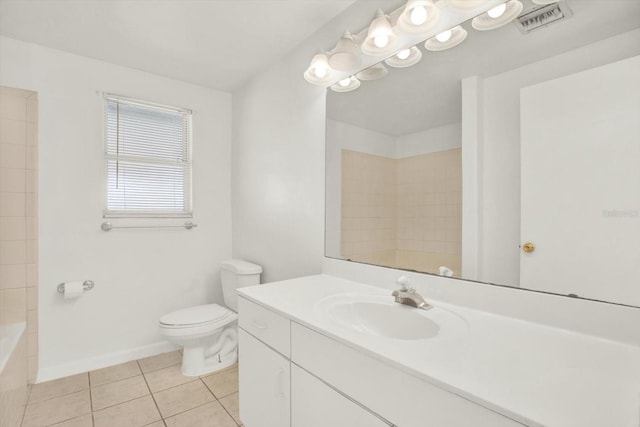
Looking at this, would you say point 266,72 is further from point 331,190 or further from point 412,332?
point 412,332

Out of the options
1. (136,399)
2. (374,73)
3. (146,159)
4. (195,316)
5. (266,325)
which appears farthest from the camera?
(146,159)

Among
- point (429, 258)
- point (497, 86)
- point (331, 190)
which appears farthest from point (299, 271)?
point (497, 86)

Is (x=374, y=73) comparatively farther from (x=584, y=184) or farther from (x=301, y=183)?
(x=584, y=184)

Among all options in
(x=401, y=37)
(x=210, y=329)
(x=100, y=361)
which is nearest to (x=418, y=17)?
(x=401, y=37)

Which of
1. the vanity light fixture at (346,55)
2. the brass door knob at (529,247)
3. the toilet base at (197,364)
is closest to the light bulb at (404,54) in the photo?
the vanity light fixture at (346,55)

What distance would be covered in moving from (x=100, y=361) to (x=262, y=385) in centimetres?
169

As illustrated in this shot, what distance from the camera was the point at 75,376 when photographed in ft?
6.97

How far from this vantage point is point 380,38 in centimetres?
146

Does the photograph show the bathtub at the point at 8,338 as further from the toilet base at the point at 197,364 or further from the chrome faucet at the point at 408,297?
the chrome faucet at the point at 408,297

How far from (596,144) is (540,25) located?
0.45 meters

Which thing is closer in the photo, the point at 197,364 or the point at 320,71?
the point at 320,71

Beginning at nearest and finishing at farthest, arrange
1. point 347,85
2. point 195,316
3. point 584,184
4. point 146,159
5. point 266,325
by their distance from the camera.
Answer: point 584,184
point 266,325
point 347,85
point 195,316
point 146,159

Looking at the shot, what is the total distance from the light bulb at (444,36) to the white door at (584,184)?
433 mm

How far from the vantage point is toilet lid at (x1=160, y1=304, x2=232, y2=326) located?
6.60ft
